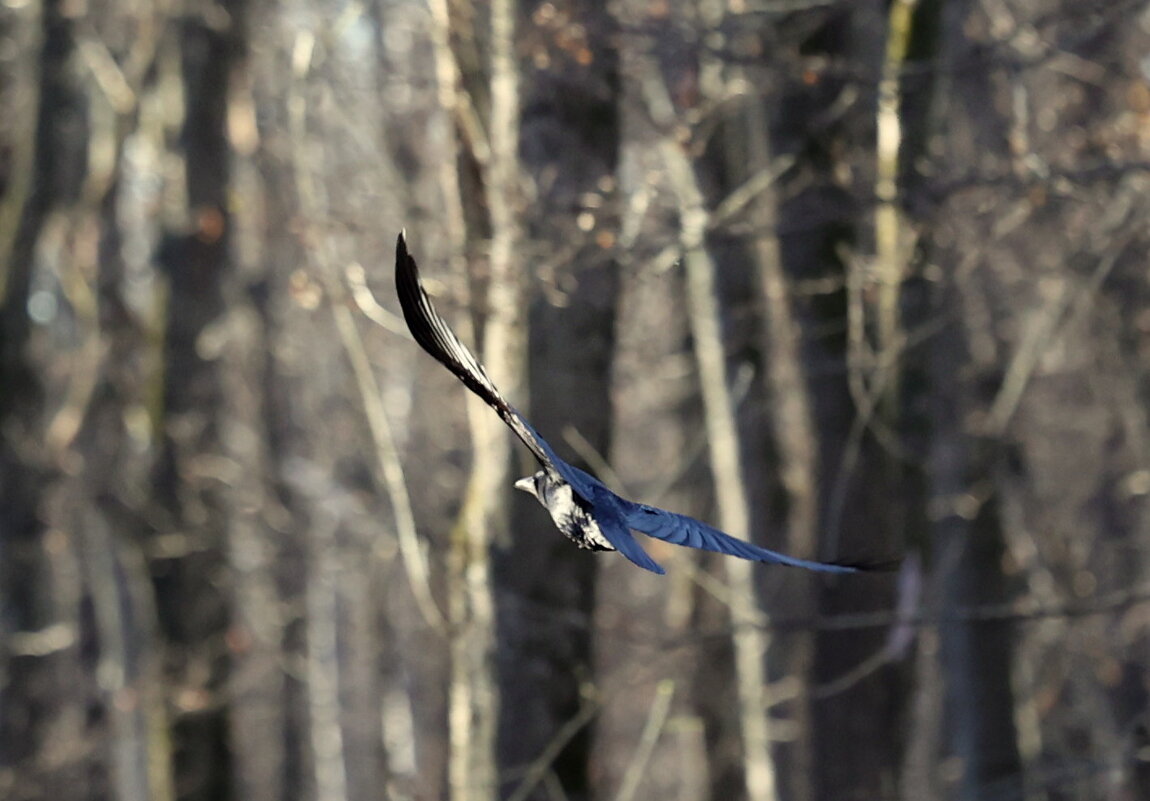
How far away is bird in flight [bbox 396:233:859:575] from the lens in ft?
10.6

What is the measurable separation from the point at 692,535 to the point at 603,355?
247 centimetres

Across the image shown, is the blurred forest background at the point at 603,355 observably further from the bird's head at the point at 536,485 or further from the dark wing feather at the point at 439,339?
the dark wing feather at the point at 439,339

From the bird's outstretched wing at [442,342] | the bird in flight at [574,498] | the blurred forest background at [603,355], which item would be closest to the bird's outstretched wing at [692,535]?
the bird in flight at [574,498]

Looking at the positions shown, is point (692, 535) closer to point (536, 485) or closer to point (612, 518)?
point (612, 518)

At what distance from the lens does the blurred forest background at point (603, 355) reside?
5938 mm

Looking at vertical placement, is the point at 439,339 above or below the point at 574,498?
above

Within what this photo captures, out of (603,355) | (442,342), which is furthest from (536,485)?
(603,355)

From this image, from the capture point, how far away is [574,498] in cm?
360

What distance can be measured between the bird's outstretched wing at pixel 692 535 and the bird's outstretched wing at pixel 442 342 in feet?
0.73

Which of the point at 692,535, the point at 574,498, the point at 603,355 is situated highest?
the point at 603,355

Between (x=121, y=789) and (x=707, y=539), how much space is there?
6964 mm

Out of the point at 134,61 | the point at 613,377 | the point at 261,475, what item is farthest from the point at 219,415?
the point at 613,377

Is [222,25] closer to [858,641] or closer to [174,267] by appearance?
[174,267]

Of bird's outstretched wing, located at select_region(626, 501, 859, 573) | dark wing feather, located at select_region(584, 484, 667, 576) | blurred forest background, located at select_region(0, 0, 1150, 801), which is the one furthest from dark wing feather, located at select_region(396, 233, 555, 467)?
blurred forest background, located at select_region(0, 0, 1150, 801)
